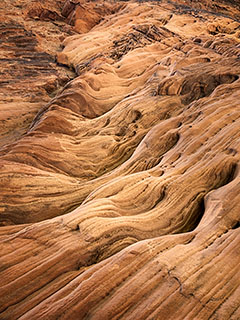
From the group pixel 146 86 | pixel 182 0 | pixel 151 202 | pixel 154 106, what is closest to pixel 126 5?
pixel 182 0

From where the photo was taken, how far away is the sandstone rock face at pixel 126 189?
3.35 m

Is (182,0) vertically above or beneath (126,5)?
above

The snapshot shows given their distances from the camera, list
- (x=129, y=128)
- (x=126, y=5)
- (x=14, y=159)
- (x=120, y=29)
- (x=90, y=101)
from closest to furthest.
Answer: (x=14, y=159) < (x=129, y=128) < (x=90, y=101) < (x=120, y=29) < (x=126, y=5)

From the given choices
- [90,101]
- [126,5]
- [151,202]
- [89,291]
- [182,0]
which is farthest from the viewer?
[182,0]

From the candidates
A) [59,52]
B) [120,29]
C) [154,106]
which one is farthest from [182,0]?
[154,106]

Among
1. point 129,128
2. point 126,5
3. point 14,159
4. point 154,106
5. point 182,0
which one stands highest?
point 182,0

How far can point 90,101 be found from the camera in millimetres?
9609

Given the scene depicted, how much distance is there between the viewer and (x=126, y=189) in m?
5.41

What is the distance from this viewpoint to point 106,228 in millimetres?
4410

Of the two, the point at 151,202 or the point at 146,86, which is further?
the point at 146,86

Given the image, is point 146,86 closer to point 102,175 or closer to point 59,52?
point 102,175

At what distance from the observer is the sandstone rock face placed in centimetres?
335

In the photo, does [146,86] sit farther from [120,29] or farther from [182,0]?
[182,0]

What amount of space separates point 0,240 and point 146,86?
6.74m
